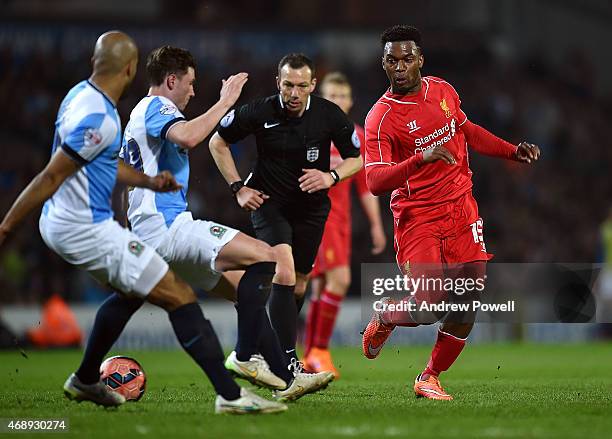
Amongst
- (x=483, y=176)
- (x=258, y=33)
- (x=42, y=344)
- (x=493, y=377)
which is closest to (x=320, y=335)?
(x=493, y=377)

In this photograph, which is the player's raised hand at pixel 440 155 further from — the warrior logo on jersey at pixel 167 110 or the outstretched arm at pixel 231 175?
the warrior logo on jersey at pixel 167 110

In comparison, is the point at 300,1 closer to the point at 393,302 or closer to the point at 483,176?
the point at 483,176

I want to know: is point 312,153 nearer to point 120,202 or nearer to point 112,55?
point 120,202

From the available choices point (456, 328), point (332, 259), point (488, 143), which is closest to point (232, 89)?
point (488, 143)

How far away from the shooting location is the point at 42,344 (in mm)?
15680

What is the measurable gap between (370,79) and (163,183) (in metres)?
16.0

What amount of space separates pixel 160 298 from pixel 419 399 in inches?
A: 90.5

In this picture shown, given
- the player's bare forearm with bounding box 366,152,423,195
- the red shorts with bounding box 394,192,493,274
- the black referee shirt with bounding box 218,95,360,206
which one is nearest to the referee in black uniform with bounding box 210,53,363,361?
the black referee shirt with bounding box 218,95,360,206

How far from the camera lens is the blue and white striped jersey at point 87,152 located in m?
5.98

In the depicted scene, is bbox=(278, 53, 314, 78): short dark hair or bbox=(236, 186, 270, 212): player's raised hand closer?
bbox=(236, 186, 270, 212): player's raised hand

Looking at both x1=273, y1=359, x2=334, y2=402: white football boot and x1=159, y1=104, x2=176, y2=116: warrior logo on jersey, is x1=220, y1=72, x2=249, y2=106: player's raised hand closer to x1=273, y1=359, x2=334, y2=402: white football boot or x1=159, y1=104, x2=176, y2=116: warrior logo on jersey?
x1=159, y1=104, x2=176, y2=116: warrior logo on jersey

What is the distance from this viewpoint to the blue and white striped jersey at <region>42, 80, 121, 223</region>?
5.98m

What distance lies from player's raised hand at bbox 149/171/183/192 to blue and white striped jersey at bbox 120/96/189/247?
0.48 meters

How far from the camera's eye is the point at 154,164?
6.88 m
